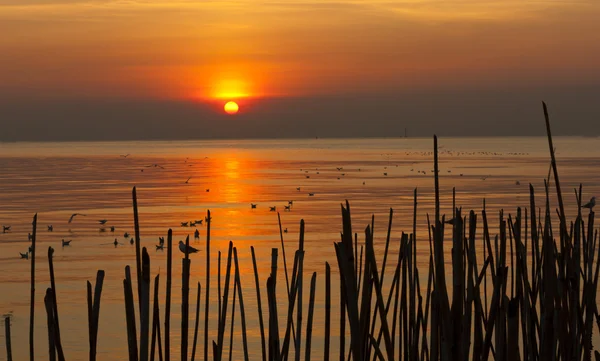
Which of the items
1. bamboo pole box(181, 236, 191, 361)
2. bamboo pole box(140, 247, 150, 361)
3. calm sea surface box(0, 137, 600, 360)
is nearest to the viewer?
bamboo pole box(140, 247, 150, 361)

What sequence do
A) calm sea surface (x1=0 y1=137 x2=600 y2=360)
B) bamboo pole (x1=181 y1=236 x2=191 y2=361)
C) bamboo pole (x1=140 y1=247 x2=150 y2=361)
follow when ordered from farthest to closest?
calm sea surface (x1=0 y1=137 x2=600 y2=360), bamboo pole (x1=181 y1=236 x2=191 y2=361), bamboo pole (x1=140 y1=247 x2=150 y2=361)

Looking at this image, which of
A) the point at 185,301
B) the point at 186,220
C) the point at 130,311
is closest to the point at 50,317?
the point at 130,311

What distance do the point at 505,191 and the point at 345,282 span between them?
24.1m

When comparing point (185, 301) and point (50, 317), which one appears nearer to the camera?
point (50, 317)

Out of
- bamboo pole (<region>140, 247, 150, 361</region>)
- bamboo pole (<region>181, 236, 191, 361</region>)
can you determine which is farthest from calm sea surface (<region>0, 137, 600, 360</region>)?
bamboo pole (<region>140, 247, 150, 361</region>)

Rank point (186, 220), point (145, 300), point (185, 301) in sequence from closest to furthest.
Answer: point (145, 300), point (185, 301), point (186, 220)

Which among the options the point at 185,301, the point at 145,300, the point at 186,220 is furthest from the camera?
the point at 186,220

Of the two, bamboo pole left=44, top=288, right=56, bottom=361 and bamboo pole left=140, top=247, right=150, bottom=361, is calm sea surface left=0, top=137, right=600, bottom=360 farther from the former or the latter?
bamboo pole left=140, top=247, right=150, bottom=361

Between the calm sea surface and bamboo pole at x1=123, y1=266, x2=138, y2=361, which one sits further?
the calm sea surface

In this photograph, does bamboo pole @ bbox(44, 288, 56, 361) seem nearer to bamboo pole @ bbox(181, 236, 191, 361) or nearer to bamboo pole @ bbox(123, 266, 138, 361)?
bamboo pole @ bbox(123, 266, 138, 361)

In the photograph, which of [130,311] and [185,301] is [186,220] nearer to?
[185,301]

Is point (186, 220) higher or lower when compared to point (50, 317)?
higher

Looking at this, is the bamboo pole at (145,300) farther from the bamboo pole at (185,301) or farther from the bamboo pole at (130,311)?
the bamboo pole at (185,301)

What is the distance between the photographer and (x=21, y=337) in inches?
375
